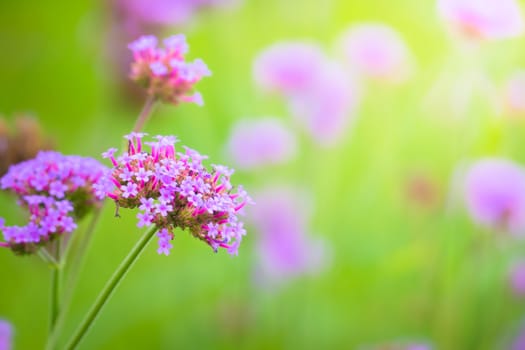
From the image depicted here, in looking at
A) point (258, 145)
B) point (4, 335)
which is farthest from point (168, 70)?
point (258, 145)

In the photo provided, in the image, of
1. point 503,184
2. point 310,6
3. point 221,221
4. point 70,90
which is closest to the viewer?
point 221,221

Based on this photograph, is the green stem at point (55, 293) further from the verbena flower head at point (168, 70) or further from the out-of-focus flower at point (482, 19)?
the out-of-focus flower at point (482, 19)

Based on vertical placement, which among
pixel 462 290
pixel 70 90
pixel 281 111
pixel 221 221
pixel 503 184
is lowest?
pixel 221 221

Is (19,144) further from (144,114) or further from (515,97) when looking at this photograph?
(515,97)

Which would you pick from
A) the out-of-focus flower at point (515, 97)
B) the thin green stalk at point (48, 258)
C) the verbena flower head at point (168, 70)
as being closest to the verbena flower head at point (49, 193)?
the thin green stalk at point (48, 258)

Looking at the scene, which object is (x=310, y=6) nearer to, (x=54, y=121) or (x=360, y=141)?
(x=360, y=141)

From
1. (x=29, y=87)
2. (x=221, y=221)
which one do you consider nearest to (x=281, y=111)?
(x=29, y=87)
